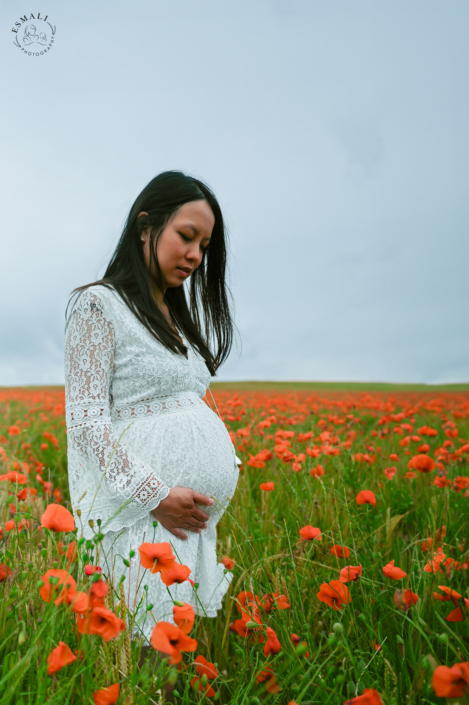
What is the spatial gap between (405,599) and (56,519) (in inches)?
34.7

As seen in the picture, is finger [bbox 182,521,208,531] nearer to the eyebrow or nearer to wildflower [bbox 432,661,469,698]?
wildflower [bbox 432,661,469,698]

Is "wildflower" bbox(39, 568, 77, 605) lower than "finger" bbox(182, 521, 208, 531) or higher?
higher

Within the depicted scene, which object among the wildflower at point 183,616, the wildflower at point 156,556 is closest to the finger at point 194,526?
the wildflower at point 156,556

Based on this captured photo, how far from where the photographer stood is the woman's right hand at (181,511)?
1563 mm

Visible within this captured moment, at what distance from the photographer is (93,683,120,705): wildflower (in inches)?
36.9

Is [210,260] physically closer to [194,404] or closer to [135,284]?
[135,284]

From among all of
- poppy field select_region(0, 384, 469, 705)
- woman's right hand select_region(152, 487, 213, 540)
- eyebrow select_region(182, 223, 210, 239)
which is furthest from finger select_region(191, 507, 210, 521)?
eyebrow select_region(182, 223, 210, 239)

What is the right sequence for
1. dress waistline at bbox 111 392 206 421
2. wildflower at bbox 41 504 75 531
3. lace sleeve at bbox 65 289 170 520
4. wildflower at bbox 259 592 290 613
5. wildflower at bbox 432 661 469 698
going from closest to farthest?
wildflower at bbox 432 661 469 698, wildflower at bbox 41 504 75 531, wildflower at bbox 259 592 290 613, lace sleeve at bbox 65 289 170 520, dress waistline at bbox 111 392 206 421

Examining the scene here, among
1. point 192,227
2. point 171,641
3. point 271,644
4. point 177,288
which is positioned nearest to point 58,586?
point 171,641

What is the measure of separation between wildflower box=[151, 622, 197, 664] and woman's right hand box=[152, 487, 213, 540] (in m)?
0.67

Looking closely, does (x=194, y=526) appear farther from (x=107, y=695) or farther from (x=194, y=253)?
(x=194, y=253)

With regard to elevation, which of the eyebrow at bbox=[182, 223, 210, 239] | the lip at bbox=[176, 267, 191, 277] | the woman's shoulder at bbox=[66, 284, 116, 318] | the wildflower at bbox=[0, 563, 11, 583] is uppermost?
the eyebrow at bbox=[182, 223, 210, 239]

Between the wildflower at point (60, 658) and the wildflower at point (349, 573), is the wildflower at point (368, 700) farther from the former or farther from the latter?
the wildflower at point (60, 658)

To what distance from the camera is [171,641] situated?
898 mm
